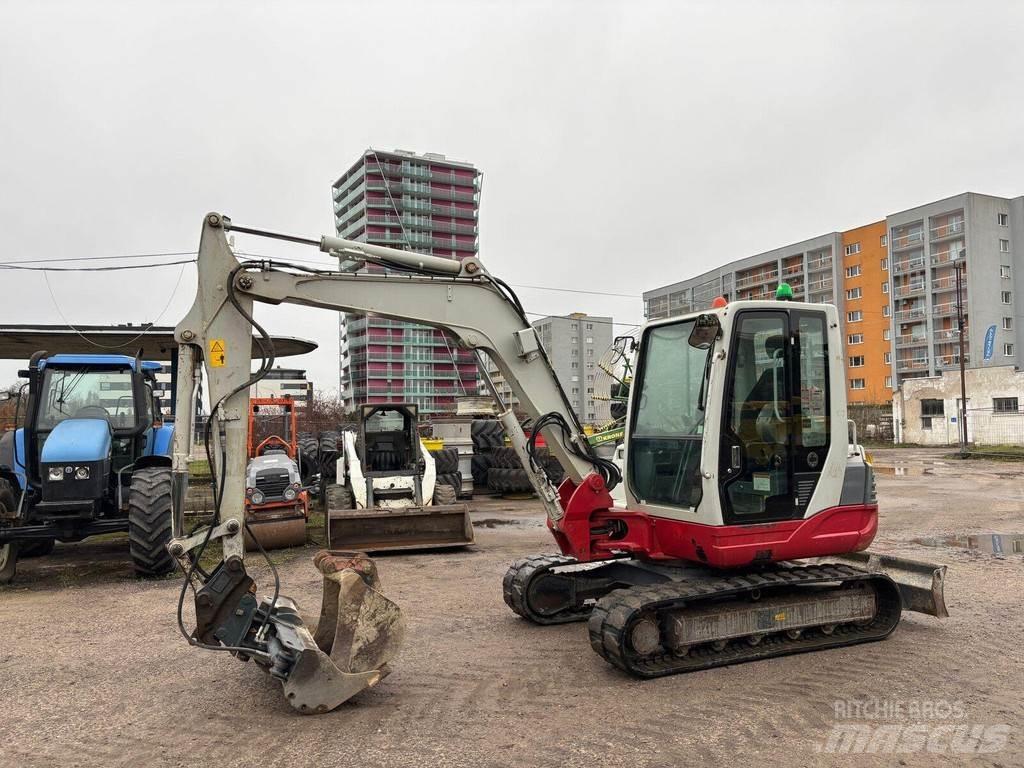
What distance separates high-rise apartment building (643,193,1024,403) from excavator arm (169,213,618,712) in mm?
50257

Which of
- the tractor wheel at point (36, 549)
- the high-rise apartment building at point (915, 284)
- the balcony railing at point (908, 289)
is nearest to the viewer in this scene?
the tractor wheel at point (36, 549)

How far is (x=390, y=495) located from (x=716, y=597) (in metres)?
6.97

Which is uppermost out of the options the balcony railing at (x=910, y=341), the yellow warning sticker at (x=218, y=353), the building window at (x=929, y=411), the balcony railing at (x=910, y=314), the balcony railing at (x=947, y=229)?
the balcony railing at (x=947, y=229)

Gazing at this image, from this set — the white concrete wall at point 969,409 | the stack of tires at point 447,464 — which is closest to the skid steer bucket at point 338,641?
the stack of tires at point 447,464

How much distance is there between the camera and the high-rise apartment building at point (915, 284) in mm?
57812

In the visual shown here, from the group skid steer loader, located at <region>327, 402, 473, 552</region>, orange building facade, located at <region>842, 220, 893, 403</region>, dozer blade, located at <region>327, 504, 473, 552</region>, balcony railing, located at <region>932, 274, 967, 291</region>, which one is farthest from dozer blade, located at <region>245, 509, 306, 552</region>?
balcony railing, located at <region>932, 274, 967, 291</region>

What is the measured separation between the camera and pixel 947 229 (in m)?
59.3

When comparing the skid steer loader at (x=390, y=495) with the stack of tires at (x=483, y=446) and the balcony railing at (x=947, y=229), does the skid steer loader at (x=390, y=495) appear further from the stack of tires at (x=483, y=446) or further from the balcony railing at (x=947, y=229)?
the balcony railing at (x=947, y=229)

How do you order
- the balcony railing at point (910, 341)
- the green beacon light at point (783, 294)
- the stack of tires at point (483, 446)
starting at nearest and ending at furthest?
1. the green beacon light at point (783, 294)
2. the stack of tires at point (483, 446)
3. the balcony railing at point (910, 341)

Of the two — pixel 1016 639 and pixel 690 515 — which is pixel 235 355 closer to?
pixel 690 515

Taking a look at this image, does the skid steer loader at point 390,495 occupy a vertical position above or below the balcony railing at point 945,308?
below

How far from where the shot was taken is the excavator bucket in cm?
453

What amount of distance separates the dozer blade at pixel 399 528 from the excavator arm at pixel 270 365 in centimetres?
473

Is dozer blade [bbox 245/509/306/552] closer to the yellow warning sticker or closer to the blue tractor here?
the blue tractor
